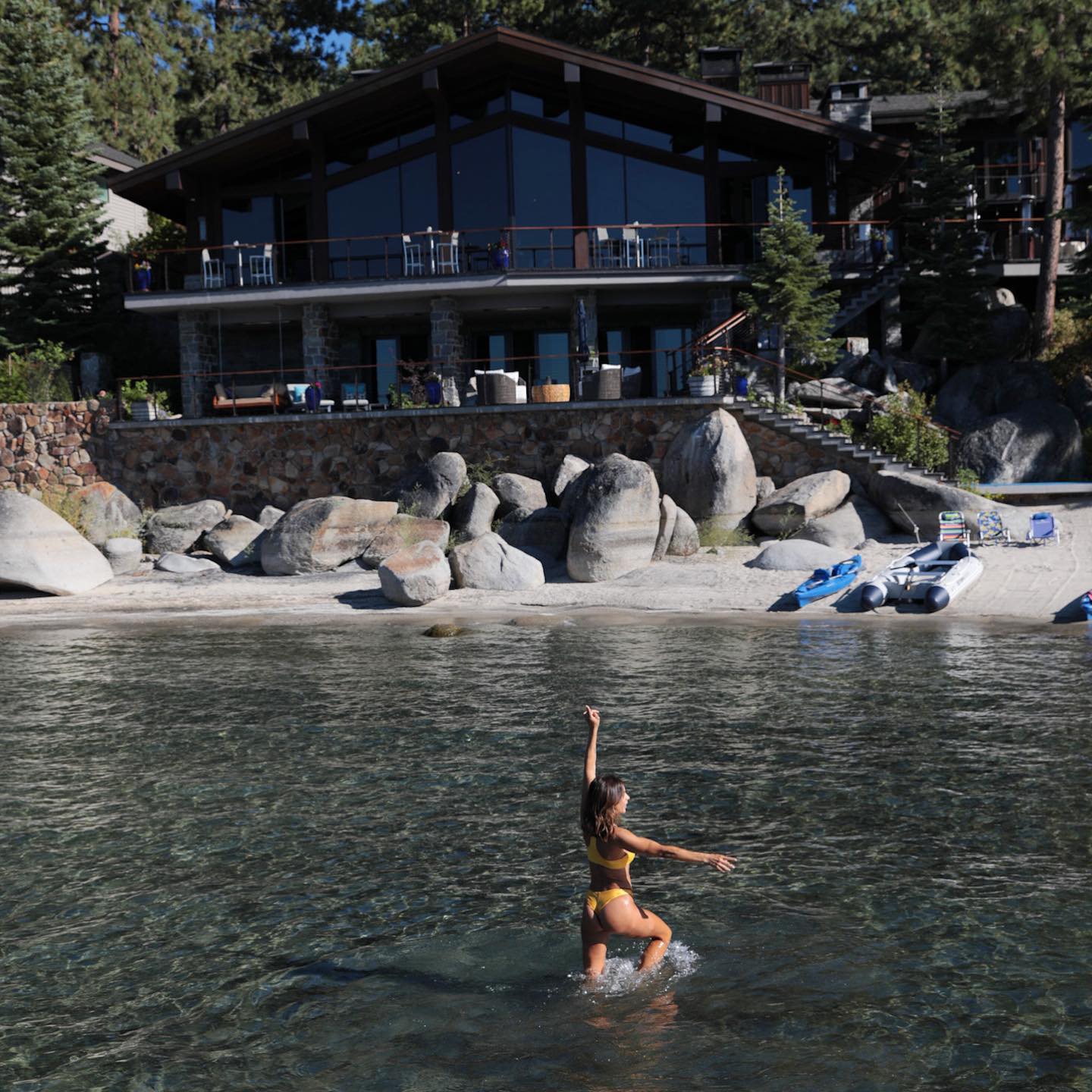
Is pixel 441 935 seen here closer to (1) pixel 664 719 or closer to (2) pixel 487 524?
(1) pixel 664 719

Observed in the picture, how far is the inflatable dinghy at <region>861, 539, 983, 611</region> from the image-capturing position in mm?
20234

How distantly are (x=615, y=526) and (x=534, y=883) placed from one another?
48.6 feet

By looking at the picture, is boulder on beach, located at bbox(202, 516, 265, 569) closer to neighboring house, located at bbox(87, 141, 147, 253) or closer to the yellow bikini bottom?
neighboring house, located at bbox(87, 141, 147, 253)

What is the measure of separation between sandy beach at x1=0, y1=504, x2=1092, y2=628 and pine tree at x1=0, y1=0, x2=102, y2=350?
33.9ft

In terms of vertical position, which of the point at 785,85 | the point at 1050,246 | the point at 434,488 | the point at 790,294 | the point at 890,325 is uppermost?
the point at 785,85

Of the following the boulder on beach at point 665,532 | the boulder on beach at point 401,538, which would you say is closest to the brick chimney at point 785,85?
the boulder on beach at point 665,532

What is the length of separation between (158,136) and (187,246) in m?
13.3

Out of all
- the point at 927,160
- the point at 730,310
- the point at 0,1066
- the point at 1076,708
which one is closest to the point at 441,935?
the point at 0,1066

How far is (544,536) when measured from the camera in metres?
25.0

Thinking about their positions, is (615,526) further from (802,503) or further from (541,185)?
(541,185)

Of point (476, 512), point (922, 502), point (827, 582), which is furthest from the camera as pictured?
point (476, 512)

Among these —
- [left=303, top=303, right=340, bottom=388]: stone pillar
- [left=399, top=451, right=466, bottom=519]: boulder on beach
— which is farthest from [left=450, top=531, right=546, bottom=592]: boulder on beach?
[left=303, top=303, right=340, bottom=388]: stone pillar

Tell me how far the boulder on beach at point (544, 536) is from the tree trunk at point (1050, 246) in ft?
44.5

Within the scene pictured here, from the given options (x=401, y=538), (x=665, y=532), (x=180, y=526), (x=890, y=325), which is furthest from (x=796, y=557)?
(x=180, y=526)
